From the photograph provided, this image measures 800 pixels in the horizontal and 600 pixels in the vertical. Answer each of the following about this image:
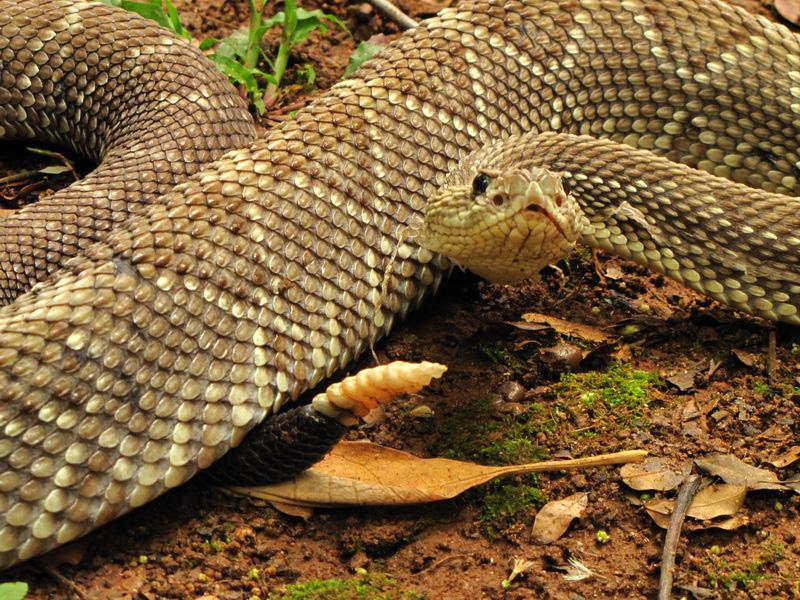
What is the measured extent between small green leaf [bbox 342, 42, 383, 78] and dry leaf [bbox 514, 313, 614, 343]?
2386mm

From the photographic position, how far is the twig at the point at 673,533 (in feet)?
12.3

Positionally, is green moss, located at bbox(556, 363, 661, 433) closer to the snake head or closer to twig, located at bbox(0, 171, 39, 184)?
the snake head

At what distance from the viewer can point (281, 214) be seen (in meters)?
4.60

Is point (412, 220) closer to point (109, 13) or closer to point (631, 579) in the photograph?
point (631, 579)

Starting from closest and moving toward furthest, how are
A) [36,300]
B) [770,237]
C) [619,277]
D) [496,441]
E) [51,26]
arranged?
[36,300] < [496,441] < [770,237] < [619,277] < [51,26]

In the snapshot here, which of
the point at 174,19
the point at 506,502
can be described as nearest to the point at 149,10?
the point at 174,19

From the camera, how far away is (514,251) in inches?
173

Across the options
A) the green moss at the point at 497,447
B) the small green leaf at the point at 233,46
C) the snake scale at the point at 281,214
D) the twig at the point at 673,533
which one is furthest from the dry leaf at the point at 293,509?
the small green leaf at the point at 233,46

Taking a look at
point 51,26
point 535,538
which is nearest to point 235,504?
point 535,538

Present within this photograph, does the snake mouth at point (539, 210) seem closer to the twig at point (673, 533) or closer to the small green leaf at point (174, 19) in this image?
the twig at point (673, 533)

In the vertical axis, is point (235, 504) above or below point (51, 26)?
below

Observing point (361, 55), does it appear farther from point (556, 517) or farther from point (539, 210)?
point (556, 517)

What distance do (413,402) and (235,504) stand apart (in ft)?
3.05

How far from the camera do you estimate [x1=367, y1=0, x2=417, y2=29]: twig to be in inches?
282
